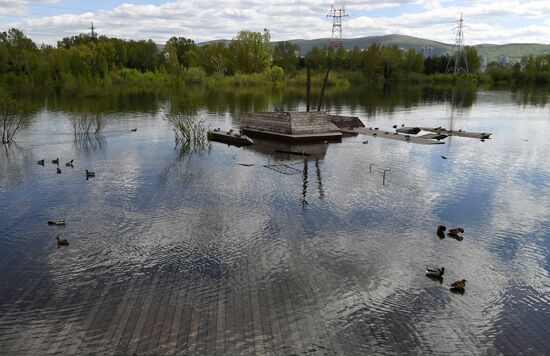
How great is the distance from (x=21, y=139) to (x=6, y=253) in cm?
2780

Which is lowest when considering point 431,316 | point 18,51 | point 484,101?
point 431,316

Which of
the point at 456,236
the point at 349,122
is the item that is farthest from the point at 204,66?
the point at 456,236

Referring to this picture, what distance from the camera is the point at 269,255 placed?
58.6 ft

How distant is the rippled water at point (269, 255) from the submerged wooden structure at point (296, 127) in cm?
836

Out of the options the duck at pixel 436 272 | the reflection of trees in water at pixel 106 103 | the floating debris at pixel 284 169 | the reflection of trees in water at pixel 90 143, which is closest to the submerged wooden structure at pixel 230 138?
the floating debris at pixel 284 169

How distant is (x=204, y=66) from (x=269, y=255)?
131672mm

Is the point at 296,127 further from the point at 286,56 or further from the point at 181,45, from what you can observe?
the point at 181,45

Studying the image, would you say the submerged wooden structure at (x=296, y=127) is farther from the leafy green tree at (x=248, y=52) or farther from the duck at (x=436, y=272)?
the leafy green tree at (x=248, y=52)

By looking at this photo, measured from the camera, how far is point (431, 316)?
547 inches

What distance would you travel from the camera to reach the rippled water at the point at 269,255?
1274 cm

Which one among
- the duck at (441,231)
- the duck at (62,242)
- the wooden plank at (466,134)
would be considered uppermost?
the wooden plank at (466,134)

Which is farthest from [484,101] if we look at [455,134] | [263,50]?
[263,50]

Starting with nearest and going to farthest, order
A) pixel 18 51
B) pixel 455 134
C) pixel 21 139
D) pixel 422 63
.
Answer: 1. pixel 21 139
2. pixel 455 134
3. pixel 18 51
4. pixel 422 63

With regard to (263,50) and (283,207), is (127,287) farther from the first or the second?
(263,50)
